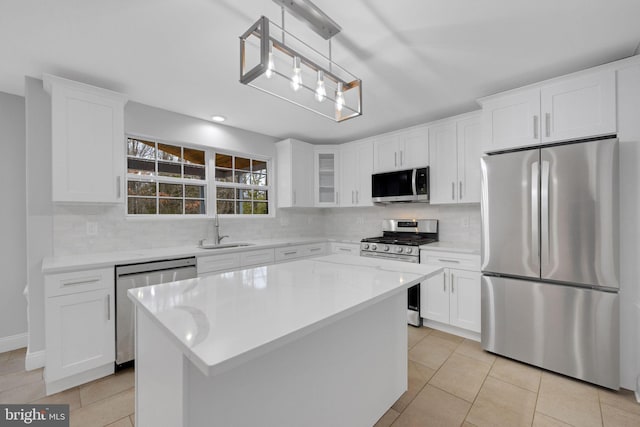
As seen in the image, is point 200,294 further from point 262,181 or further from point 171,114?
point 262,181

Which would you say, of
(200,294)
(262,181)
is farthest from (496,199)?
(262,181)

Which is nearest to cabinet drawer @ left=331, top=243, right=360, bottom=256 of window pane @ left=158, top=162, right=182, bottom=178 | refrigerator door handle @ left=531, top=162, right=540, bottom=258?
refrigerator door handle @ left=531, top=162, right=540, bottom=258

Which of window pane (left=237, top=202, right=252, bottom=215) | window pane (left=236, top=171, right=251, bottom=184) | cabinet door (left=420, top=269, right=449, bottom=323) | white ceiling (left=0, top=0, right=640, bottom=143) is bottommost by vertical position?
cabinet door (left=420, top=269, right=449, bottom=323)

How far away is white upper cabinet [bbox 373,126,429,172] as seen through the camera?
137 inches

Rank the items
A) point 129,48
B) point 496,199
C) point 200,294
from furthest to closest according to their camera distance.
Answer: point 496,199, point 129,48, point 200,294

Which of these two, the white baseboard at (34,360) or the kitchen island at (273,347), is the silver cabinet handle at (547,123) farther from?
the white baseboard at (34,360)

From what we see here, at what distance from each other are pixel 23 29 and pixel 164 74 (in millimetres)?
796

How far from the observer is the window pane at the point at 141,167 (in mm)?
2996

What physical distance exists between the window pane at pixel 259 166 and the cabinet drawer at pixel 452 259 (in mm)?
2498

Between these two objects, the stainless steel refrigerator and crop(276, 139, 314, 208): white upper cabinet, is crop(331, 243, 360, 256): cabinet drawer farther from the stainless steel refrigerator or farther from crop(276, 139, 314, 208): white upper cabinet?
the stainless steel refrigerator

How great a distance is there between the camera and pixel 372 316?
1602 mm

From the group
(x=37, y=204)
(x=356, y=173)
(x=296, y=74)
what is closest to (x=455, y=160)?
(x=356, y=173)

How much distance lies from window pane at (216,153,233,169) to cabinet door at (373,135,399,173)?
6.49ft

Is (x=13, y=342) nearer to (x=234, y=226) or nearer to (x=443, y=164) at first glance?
(x=234, y=226)
